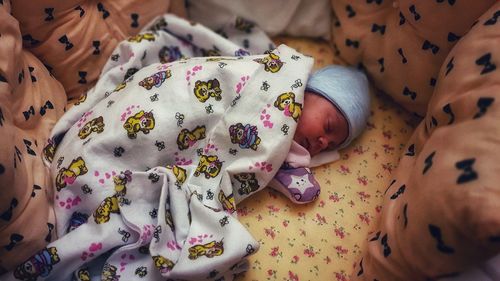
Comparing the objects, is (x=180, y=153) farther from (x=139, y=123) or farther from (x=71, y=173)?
(x=71, y=173)

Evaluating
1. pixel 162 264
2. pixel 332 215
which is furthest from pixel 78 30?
pixel 332 215

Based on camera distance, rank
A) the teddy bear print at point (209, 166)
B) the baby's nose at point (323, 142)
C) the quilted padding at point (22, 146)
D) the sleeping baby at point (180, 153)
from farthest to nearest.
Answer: the baby's nose at point (323, 142) → the teddy bear print at point (209, 166) → the sleeping baby at point (180, 153) → the quilted padding at point (22, 146)

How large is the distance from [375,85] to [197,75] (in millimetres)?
507

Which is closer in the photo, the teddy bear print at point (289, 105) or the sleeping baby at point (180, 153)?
the sleeping baby at point (180, 153)

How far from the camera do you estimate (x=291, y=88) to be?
3.48 feet

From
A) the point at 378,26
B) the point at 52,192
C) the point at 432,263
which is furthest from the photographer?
the point at 378,26

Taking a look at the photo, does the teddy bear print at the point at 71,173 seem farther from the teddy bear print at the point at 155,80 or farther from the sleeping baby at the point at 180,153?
the teddy bear print at the point at 155,80

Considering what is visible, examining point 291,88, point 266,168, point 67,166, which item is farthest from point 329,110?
point 67,166

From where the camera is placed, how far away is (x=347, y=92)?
1142 millimetres

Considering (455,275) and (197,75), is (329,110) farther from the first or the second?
(455,275)

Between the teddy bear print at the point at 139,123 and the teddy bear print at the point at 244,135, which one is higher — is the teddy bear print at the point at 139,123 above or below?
above

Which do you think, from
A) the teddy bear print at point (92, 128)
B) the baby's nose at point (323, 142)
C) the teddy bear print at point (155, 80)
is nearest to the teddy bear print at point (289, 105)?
the baby's nose at point (323, 142)

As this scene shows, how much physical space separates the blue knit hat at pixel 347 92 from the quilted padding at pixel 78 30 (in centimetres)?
45

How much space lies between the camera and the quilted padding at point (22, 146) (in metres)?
0.80
